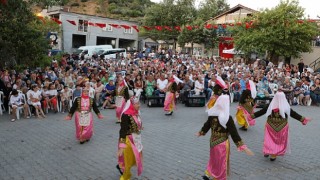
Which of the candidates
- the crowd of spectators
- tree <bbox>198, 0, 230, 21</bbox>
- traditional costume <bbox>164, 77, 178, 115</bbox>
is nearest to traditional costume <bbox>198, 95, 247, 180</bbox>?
the crowd of spectators

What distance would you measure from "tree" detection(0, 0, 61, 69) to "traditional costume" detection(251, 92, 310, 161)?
392 inches

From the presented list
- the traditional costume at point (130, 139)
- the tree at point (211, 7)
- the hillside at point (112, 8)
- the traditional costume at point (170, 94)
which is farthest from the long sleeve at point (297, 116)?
the hillside at point (112, 8)

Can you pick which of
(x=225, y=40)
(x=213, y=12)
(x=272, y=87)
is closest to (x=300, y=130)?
(x=272, y=87)

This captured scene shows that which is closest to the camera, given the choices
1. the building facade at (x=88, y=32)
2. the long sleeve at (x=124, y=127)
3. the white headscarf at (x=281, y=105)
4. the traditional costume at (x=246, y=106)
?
the long sleeve at (x=124, y=127)

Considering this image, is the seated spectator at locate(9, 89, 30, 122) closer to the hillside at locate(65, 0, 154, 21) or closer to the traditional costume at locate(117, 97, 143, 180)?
the traditional costume at locate(117, 97, 143, 180)

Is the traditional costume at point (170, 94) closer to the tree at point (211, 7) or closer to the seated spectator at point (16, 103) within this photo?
the seated spectator at point (16, 103)

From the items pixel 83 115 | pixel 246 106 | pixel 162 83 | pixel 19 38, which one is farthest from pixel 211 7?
pixel 83 115

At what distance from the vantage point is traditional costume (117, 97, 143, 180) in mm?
5648

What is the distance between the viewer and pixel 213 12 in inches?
2242

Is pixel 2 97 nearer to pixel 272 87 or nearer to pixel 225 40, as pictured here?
pixel 272 87

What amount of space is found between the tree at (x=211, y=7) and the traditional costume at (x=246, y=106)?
44415 mm

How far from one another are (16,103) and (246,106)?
811 centimetres

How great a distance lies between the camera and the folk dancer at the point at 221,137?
17.7ft

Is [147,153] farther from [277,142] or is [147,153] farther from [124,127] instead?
[277,142]
